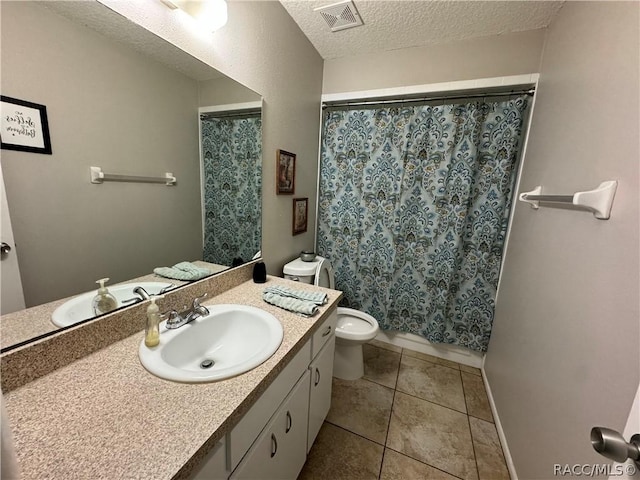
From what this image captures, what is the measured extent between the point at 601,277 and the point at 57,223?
5.34 feet

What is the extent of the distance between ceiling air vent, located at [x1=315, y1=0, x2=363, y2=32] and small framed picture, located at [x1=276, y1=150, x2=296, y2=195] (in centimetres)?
83

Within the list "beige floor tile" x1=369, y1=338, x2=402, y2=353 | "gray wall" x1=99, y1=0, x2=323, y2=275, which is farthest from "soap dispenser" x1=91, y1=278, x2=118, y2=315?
"beige floor tile" x1=369, y1=338, x2=402, y2=353

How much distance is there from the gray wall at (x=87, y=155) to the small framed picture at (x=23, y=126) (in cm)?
1

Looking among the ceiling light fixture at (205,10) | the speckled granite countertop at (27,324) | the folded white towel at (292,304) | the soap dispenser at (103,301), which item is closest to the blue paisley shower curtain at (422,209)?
the folded white towel at (292,304)

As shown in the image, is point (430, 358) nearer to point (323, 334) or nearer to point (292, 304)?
point (323, 334)

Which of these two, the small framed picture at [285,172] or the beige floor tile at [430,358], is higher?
the small framed picture at [285,172]

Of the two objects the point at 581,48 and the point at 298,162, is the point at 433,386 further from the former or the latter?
the point at 581,48

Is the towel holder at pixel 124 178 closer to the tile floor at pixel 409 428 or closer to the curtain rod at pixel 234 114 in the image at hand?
the curtain rod at pixel 234 114

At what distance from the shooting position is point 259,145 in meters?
1.46

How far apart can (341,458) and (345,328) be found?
2.48 feet

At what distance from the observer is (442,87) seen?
184 cm

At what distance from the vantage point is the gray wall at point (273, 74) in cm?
101

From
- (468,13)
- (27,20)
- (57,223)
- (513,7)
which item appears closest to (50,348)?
(57,223)

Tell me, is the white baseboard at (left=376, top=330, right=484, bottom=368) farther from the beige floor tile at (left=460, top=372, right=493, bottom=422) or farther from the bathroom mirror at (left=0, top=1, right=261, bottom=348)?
the bathroom mirror at (left=0, top=1, right=261, bottom=348)
